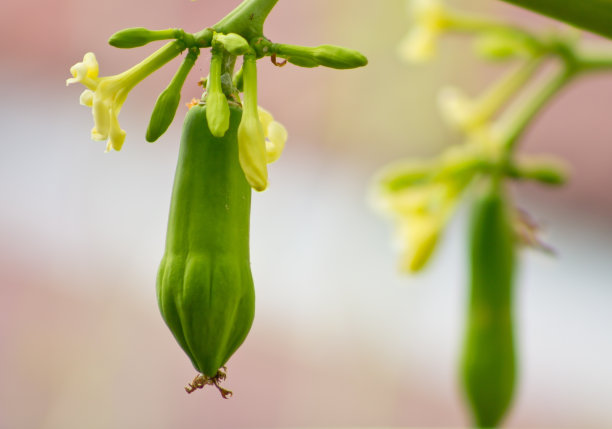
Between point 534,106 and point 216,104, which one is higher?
point 534,106

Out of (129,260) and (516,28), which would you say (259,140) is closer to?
(516,28)

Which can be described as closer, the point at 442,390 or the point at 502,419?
the point at 502,419

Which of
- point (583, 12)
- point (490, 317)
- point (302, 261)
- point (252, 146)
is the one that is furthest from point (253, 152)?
point (302, 261)

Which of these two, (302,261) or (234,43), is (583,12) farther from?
(302,261)

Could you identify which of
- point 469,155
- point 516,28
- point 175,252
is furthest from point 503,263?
point 175,252

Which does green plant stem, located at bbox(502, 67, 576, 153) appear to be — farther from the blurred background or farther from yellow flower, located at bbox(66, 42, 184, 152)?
the blurred background

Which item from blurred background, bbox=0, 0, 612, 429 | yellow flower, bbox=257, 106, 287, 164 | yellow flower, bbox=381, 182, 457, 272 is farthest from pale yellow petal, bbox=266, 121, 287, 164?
blurred background, bbox=0, 0, 612, 429
